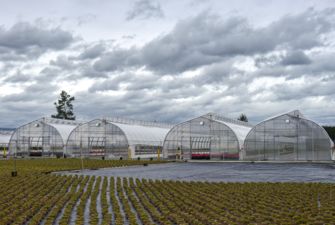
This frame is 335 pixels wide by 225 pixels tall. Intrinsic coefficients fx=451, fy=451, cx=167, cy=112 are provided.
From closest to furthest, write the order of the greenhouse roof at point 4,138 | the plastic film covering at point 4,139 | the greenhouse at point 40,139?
the greenhouse at point 40,139 < the plastic film covering at point 4,139 < the greenhouse roof at point 4,138

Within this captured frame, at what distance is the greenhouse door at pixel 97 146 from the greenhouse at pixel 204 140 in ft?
30.8

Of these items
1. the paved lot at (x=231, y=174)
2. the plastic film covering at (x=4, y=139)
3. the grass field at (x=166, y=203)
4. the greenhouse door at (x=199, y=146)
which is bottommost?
the grass field at (x=166, y=203)

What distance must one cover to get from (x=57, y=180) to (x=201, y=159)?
106 ft

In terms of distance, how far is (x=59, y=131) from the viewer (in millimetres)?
65500

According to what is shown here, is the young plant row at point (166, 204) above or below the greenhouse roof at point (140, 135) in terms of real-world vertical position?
below

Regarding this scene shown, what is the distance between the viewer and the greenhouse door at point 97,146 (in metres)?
63.2

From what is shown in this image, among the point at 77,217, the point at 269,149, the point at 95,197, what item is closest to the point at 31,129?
the point at 269,149

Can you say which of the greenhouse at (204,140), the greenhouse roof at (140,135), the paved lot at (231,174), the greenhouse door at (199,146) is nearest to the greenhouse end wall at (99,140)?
the greenhouse roof at (140,135)

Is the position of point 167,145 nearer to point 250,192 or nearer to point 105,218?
point 250,192

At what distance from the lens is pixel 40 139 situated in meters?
66.7

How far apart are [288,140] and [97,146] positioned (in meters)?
26.2

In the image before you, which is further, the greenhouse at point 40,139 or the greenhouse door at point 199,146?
the greenhouse at point 40,139

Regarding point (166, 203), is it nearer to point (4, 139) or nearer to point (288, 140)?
point (288, 140)

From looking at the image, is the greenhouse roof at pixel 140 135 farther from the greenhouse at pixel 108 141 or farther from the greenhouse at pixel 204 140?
the greenhouse at pixel 204 140
